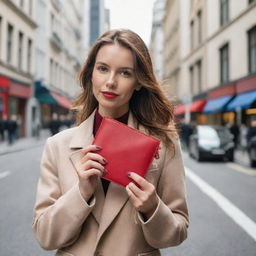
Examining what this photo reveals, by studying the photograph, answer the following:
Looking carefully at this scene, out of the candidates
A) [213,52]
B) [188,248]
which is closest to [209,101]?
[213,52]

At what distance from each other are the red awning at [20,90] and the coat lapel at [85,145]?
25051mm

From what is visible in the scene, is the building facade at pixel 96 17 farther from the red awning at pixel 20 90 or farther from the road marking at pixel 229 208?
the road marking at pixel 229 208

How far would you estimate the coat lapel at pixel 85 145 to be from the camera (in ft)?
5.46

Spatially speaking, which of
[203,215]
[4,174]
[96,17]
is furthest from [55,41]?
[96,17]

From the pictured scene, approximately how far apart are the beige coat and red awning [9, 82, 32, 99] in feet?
82.4

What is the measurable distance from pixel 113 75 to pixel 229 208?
5.67m

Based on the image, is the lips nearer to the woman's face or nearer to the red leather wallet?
the woman's face

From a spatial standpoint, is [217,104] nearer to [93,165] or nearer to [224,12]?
[224,12]

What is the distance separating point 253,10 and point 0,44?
15.8 m

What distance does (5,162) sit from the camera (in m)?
13.6

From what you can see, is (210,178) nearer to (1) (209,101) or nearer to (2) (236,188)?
(2) (236,188)

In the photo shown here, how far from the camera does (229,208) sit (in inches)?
265

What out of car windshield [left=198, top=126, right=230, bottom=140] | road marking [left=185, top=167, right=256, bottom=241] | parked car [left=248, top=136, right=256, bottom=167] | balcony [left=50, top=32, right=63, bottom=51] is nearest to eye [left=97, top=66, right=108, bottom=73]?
road marking [left=185, top=167, right=256, bottom=241]

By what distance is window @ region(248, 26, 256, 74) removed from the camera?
2127 cm
